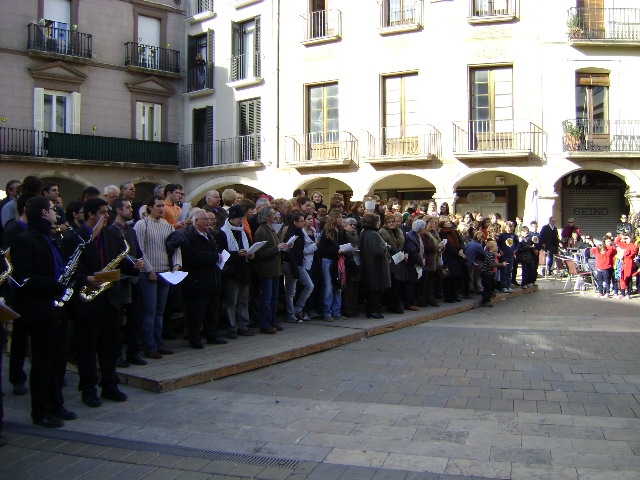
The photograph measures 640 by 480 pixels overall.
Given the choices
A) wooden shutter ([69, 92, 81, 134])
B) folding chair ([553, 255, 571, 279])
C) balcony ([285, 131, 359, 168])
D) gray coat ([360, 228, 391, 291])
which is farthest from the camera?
wooden shutter ([69, 92, 81, 134])

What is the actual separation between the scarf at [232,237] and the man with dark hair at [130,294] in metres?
1.79

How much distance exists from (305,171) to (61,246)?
70.4 feet

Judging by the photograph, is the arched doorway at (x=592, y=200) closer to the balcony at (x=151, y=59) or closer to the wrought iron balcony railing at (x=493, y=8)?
the wrought iron balcony railing at (x=493, y=8)

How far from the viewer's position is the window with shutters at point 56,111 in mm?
27356

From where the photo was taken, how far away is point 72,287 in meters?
6.44

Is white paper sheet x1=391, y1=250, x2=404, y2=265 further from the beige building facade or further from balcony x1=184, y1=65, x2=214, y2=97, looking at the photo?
balcony x1=184, y1=65, x2=214, y2=97

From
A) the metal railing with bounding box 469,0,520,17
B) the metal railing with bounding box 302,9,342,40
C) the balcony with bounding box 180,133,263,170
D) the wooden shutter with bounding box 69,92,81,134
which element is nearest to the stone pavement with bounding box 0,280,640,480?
the metal railing with bounding box 469,0,520,17

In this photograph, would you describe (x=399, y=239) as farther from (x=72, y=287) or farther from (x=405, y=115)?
(x=405, y=115)

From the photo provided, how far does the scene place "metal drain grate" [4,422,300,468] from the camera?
530 centimetres

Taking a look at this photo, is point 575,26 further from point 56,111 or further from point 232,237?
point 56,111

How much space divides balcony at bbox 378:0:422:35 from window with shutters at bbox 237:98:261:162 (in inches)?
258

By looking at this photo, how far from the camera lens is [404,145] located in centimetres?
2572

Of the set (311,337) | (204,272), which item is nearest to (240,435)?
(204,272)

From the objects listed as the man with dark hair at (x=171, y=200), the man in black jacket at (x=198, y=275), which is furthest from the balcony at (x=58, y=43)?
the man in black jacket at (x=198, y=275)
